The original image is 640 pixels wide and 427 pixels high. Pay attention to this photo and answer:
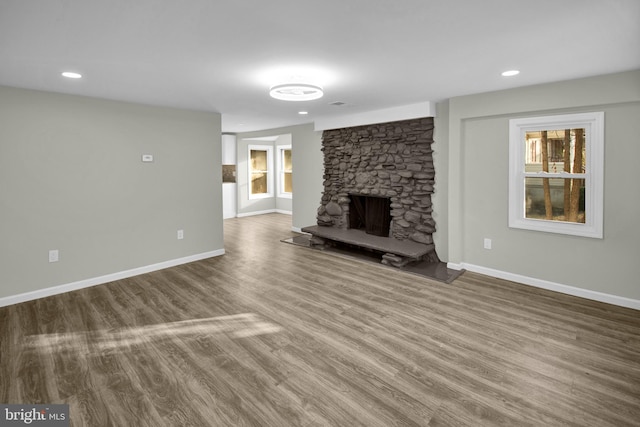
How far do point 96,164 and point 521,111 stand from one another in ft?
16.0

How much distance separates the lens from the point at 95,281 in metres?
3.97

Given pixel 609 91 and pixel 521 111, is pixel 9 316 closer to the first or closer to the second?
pixel 521 111

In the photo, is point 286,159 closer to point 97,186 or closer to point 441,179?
point 441,179

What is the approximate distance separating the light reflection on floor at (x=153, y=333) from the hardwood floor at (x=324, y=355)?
16mm

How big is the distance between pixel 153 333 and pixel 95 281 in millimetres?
1771

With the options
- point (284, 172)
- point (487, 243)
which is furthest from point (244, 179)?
point (487, 243)

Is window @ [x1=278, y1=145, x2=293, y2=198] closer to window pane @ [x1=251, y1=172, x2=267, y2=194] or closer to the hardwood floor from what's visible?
window pane @ [x1=251, y1=172, x2=267, y2=194]

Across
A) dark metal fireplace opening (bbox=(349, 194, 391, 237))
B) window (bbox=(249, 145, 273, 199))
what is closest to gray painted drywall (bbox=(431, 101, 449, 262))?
dark metal fireplace opening (bbox=(349, 194, 391, 237))

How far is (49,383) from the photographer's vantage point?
2119 millimetres

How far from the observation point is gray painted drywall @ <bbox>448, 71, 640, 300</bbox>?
10.4 ft

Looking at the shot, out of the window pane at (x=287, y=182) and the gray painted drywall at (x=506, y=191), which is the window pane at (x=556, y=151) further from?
the window pane at (x=287, y=182)

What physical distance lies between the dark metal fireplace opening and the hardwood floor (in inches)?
58.0

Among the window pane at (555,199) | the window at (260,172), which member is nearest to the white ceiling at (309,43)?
the window pane at (555,199)

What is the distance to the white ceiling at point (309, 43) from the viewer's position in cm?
182
